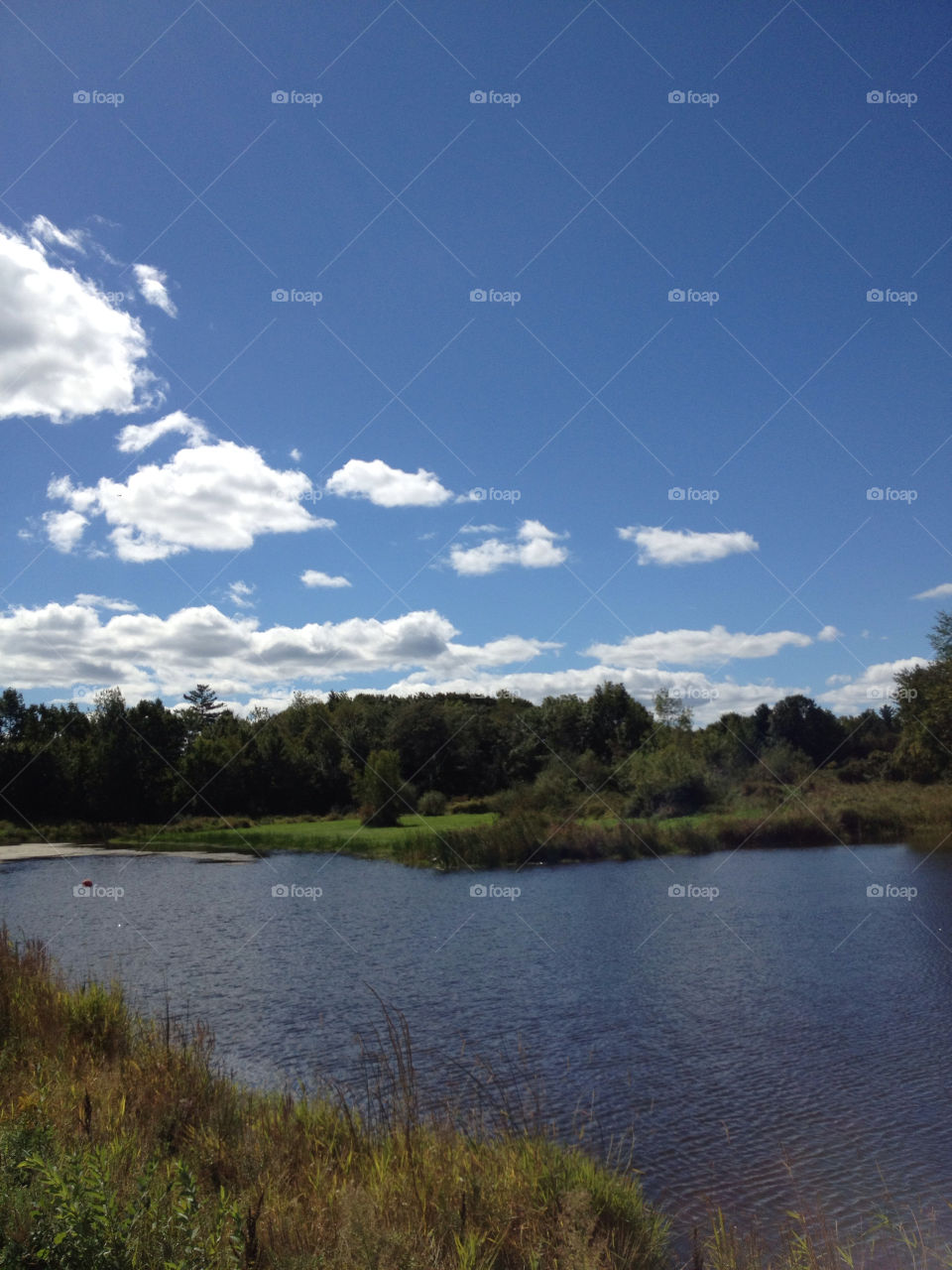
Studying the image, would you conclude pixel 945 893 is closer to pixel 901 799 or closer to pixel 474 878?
pixel 474 878

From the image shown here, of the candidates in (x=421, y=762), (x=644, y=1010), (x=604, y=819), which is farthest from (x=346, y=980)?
(x=421, y=762)

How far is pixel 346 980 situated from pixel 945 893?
784 inches

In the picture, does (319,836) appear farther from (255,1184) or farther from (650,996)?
(255,1184)

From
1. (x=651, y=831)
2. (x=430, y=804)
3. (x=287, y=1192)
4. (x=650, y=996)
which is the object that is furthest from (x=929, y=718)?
(x=287, y=1192)

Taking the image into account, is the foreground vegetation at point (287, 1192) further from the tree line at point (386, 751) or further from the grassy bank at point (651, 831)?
the tree line at point (386, 751)

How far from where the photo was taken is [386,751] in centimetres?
5891

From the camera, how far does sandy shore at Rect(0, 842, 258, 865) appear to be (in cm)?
4869

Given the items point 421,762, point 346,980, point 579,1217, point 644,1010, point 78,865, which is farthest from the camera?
point 421,762

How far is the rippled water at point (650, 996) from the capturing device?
32.3ft

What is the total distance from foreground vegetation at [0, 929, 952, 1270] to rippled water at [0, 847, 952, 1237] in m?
1.64

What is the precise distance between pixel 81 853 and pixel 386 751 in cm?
1904

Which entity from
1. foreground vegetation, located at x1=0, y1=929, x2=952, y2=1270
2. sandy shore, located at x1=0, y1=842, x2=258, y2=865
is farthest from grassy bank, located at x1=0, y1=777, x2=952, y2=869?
foreground vegetation, located at x1=0, y1=929, x2=952, y2=1270

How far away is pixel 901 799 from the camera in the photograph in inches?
1922

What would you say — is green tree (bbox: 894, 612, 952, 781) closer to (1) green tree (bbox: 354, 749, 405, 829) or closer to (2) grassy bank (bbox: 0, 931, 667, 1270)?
(1) green tree (bbox: 354, 749, 405, 829)
